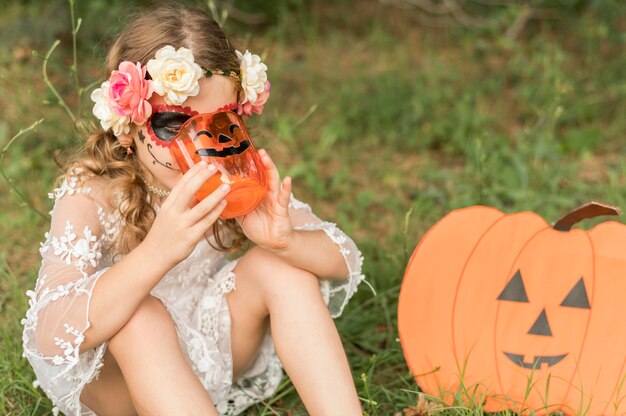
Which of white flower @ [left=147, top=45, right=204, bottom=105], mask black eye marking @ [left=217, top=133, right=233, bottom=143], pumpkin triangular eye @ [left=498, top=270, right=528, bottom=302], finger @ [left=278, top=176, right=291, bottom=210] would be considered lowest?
pumpkin triangular eye @ [left=498, top=270, right=528, bottom=302]

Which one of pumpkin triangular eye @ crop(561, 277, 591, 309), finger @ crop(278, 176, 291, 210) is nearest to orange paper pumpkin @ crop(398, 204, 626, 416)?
pumpkin triangular eye @ crop(561, 277, 591, 309)

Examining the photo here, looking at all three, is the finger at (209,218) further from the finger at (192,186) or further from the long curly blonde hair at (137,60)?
the long curly blonde hair at (137,60)

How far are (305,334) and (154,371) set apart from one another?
34 cm

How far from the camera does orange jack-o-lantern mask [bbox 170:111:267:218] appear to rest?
1.53 meters

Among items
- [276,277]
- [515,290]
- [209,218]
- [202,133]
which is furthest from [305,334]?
[515,290]

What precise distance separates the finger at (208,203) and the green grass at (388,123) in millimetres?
656

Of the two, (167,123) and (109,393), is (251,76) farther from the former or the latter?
(109,393)

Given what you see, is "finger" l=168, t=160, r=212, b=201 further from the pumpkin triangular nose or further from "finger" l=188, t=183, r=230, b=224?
the pumpkin triangular nose

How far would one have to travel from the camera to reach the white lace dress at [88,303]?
1.59 m

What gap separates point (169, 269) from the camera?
1575 millimetres

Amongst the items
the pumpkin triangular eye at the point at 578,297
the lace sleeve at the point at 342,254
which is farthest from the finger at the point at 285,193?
the pumpkin triangular eye at the point at 578,297

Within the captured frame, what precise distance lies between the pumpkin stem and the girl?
0.54 metres

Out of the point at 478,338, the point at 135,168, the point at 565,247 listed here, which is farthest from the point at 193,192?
the point at 565,247

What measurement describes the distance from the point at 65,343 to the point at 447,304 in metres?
0.94
